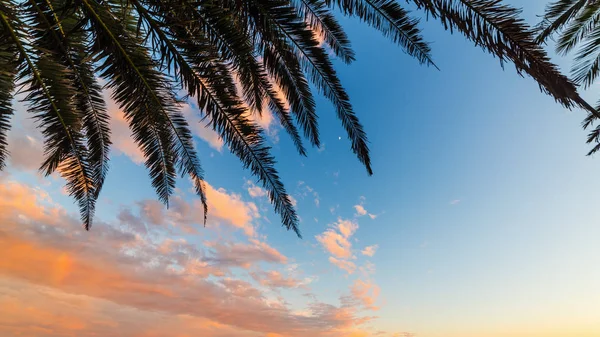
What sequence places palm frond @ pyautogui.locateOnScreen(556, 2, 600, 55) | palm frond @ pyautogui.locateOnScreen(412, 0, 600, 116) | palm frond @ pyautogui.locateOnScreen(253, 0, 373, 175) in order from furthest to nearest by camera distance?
1. palm frond @ pyautogui.locateOnScreen(556, 2, 600, 55)
2. palm frond @ pyautogui.locateOnScreen(253, 0, 373, 175)
3. palm frond @ pyautogui.locateOnScreen(412, 0, 600, 116)

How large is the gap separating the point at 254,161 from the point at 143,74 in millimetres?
1442

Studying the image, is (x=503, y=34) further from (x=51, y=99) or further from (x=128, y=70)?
(x=51, y=99)

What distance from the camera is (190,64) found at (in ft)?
9.81

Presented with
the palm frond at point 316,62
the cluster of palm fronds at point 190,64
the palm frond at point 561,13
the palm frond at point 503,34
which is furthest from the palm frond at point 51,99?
the palm frond at point 561,13

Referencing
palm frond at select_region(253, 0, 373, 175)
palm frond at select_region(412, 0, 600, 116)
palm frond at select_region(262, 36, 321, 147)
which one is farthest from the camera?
palm frond at select_region(262, 36, 321, 147)

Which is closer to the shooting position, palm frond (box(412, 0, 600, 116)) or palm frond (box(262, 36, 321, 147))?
palm frond (box(412, 0, 600, 116))

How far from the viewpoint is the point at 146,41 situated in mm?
2793

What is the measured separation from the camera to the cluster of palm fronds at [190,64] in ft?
8.24

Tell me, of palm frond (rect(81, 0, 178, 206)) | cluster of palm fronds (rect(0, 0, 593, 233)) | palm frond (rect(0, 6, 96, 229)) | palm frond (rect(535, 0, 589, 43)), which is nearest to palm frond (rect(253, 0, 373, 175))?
cluster of palm fronds (rect(0, 0, 593, 233))

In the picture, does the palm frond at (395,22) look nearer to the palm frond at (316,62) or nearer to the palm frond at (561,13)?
the palm frond at (316,62)

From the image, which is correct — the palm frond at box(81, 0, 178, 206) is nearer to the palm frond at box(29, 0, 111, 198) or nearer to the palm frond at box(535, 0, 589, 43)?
the palm frond at box(29, 0, 111, 198)

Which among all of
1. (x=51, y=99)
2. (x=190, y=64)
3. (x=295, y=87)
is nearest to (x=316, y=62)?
(x=295, y=87)

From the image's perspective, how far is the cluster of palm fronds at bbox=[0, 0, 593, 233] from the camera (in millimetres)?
2511

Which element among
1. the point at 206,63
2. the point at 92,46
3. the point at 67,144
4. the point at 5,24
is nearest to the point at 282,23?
the point at 206,63
